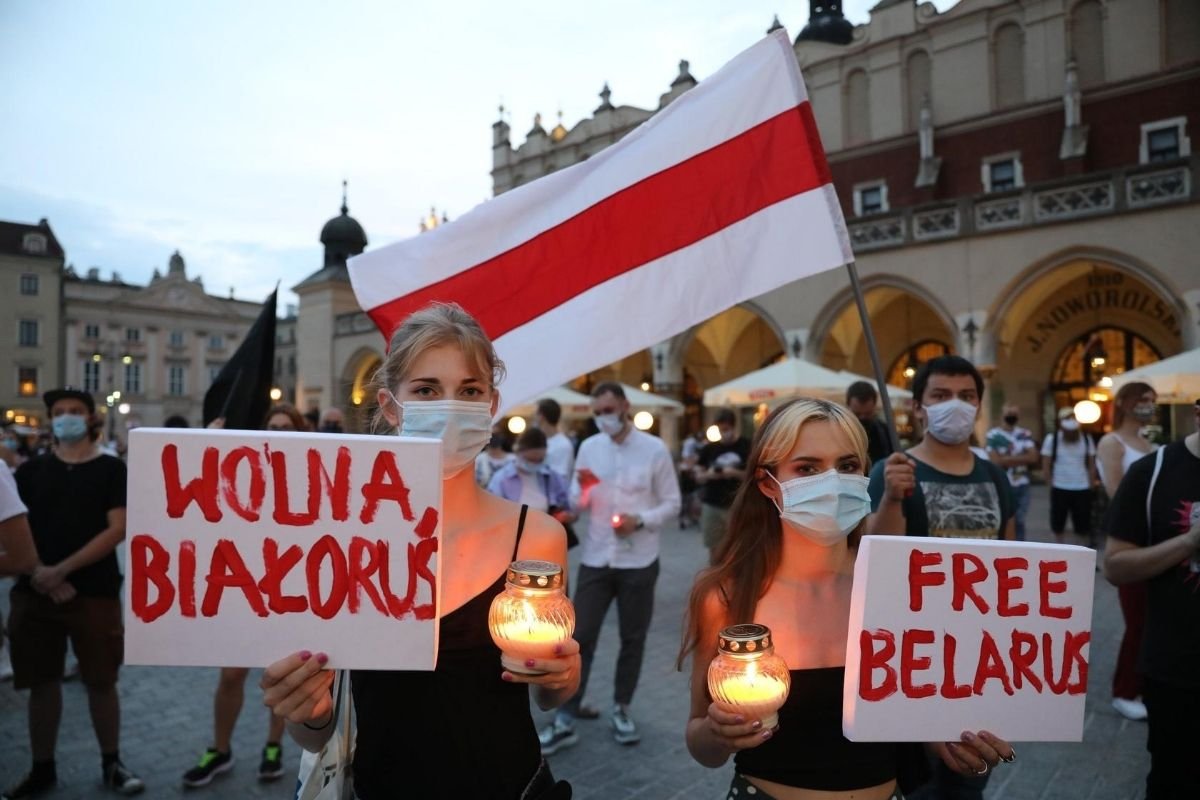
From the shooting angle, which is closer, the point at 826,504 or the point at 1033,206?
the point at 826,504

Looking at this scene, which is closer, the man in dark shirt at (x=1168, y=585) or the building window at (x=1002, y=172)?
the man in dark shirt at (x=1168, y=585)

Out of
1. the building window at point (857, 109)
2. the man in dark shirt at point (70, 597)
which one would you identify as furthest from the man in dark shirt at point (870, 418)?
the building window at point (857, 109)

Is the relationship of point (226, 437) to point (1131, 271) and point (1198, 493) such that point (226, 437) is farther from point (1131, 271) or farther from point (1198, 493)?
point (1131, 271)

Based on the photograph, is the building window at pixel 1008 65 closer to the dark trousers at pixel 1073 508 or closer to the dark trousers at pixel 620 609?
the dark trousers at pixel 1073 508

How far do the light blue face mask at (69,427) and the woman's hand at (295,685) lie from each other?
3.59m

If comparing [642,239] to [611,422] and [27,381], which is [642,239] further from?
[27,381]

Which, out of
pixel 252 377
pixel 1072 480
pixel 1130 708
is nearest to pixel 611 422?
pixel 252 377

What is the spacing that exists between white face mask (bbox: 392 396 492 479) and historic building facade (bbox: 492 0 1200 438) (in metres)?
17.5

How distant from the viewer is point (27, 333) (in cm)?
5700

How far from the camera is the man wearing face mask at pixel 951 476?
3158mm

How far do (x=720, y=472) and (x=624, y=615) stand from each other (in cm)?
298

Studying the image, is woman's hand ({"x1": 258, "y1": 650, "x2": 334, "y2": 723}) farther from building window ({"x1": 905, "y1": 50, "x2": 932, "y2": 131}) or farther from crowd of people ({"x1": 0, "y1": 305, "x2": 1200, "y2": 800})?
building window ({"x1": 905, "y1": 50, "x2": 932, "y2": 131})

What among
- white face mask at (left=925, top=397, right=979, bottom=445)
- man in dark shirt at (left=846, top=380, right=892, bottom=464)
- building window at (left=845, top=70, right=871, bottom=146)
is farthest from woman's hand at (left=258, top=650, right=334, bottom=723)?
building window at (left=845, top=70, right=871, bottom=146)

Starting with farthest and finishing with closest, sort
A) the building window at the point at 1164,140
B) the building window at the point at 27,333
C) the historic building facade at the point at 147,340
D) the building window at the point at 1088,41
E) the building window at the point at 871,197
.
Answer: the historic building facade at the point at 147,340 → the building window at the point at 27,333 → the building window at the point at 871,197 → the building window at the point at 1088,41 → the building window at the point at 1164,140
